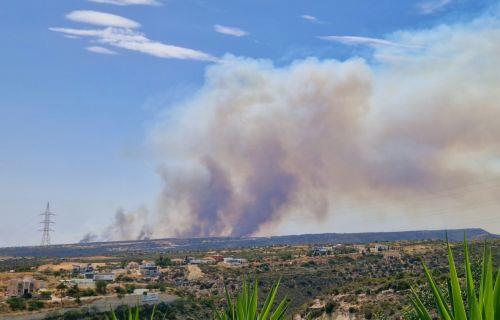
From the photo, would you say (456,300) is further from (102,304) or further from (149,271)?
(149,271)

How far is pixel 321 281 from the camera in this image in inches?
3954

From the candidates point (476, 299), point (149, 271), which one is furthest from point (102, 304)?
point (476, 299)

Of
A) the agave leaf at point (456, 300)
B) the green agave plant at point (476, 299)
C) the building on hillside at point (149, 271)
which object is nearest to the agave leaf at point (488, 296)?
the green agave plant at point (476, 299)

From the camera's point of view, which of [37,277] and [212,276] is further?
[212,276]

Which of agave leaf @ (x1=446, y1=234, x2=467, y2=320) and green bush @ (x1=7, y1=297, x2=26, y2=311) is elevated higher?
agave leaf @ (x1=446, y1=234, x2=467, y2=320)

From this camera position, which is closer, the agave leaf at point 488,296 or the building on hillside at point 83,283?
the agave leaf at point 488,296

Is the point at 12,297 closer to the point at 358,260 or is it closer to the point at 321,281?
the point at 321,281

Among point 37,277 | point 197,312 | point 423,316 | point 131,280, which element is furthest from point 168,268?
point 423,316

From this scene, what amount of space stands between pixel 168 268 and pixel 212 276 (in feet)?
86.3

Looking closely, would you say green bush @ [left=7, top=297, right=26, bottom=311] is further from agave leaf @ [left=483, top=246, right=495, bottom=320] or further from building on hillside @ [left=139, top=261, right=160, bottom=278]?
agave leaf @ [left=483, top=246, right=495, bottom=320]

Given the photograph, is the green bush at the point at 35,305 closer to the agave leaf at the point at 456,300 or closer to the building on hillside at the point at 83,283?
the building on hillside at the point at 83,283

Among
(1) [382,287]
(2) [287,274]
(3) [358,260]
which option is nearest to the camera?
(1) [382,287]

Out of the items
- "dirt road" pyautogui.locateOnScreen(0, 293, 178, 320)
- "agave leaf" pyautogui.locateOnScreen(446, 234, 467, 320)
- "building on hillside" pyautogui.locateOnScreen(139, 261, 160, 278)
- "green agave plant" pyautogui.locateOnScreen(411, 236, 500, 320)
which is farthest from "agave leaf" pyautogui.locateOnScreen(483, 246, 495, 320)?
"building on hillside" pyautogui.locateOnScreen(139, 261, 160, 278)

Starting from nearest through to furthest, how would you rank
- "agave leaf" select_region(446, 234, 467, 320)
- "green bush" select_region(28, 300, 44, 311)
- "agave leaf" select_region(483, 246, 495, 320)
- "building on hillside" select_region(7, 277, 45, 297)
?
"agave leaf" select_region(483, 246, 495, 320) < "agave leaf" select_region(446, 234, 467, 320) < "green bush" select_region(28, 300, 44, 311) < "building on hillside" select_region(7, 277, 45, 297)
